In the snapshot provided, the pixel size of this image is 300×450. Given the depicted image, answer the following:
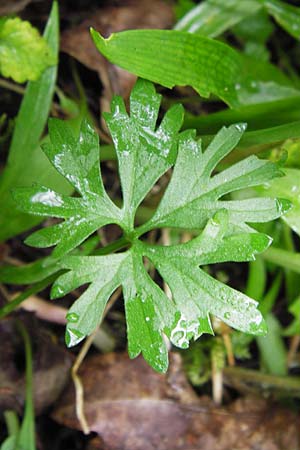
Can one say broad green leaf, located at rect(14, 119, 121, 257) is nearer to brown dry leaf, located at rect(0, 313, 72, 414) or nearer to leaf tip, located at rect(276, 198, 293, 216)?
leaf tip, located at rect(276, 198, 293, 216)

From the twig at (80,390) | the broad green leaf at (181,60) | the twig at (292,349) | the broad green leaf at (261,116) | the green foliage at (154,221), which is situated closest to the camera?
the green foliage at (154,221)

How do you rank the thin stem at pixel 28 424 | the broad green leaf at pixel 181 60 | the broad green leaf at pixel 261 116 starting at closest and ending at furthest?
the broad green leaf at pixel 181 60 < the broad green leaf at pixel 261 116 < the thin stem at pixel 28 424

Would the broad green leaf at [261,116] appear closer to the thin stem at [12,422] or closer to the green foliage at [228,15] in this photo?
the green foliage at [228,15]

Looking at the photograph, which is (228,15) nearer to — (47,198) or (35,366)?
(47,198)

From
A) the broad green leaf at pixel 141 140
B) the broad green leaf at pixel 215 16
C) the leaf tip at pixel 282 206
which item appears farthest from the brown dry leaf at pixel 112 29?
the leaf tip at pixel 282 206

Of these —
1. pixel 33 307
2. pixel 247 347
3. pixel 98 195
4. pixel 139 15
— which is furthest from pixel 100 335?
pixel 139 15

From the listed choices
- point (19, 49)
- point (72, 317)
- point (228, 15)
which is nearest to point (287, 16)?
point (228, 15)
